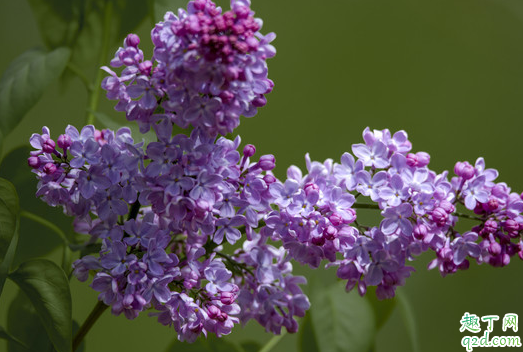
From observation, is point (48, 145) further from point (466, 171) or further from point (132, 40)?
point (466, 171)

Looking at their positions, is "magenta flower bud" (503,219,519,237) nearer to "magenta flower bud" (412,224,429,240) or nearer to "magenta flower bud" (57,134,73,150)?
"magenta flower bud" (412,224,429,240)

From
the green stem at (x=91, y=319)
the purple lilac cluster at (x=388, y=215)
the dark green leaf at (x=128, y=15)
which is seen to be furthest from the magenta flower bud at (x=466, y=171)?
the dark green leaf at (x=128, y=15)

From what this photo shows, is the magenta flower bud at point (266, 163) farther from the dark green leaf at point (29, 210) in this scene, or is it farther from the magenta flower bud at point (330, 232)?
the dark green leaf at point (29, 210)

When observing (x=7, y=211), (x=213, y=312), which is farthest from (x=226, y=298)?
(x=7, y=211)

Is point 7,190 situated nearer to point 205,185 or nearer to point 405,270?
point 205,185

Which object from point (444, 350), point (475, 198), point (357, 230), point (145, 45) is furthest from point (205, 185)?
point (444, 350)

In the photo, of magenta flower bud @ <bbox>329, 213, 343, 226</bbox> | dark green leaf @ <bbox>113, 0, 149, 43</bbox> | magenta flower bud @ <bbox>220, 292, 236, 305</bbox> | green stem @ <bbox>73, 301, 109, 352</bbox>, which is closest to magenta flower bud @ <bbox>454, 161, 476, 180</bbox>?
magenta flower bud @ <bbox>329, 213, 343, 226</bbox>
